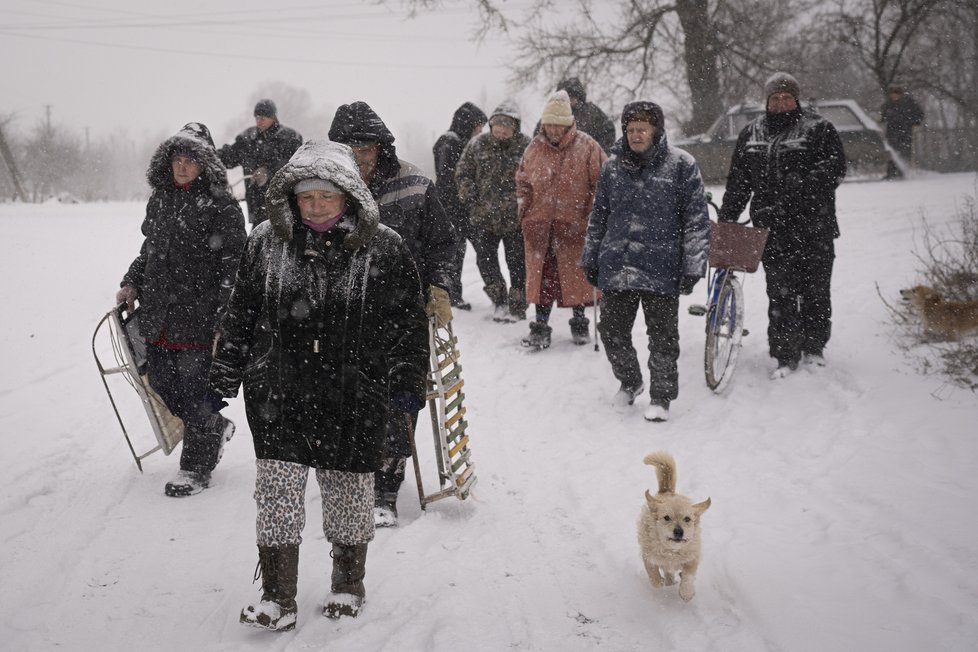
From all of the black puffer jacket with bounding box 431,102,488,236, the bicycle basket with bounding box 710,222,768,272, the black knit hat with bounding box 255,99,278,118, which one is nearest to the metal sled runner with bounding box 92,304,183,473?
the bicycle basket with bounding box 710,222,768,272

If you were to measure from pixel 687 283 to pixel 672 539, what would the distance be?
257cm

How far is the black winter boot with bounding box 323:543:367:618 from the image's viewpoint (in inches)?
129

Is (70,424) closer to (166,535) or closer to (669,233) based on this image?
(166,535)

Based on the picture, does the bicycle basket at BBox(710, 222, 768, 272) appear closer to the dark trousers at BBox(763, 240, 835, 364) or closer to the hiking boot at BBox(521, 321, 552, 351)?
the dark trousers at BBox(763, 240, 835, 364)

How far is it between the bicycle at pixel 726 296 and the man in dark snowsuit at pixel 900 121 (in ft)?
42.9

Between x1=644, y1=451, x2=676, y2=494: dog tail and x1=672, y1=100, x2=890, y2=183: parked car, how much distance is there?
13838 millimetres

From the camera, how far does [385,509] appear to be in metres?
4.24

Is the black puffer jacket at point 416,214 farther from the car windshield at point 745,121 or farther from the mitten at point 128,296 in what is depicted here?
the car windshield at point 745,121

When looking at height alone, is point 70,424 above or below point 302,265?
below

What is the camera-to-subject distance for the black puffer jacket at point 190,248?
14.9 ft

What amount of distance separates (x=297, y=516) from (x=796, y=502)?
270 cm

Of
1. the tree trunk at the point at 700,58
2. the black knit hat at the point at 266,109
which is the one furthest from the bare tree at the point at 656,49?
the black knit hat at the point at 266,109

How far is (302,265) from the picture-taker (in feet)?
10.2

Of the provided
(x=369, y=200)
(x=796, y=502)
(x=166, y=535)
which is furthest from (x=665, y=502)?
(x=166, y=535)
